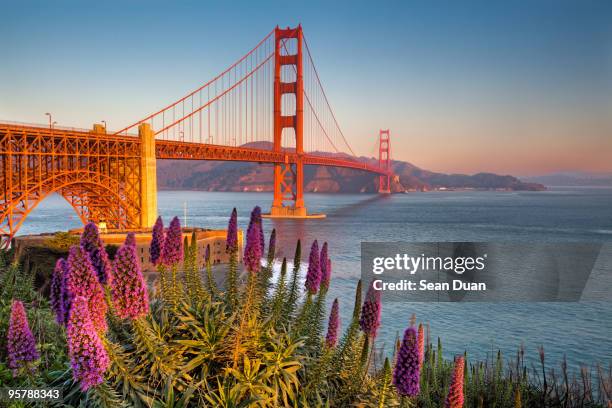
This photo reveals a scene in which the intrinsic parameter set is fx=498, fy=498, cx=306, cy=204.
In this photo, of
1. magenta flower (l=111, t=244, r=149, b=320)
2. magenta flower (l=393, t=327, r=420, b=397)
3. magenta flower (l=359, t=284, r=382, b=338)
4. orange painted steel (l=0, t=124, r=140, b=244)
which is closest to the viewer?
magenta flower (l=111, t=244, r=149, b=320)

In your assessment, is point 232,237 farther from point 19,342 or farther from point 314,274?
point 19,342

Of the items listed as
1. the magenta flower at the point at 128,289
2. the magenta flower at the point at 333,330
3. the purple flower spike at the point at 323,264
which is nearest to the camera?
the magenta flower at the point at 128,289

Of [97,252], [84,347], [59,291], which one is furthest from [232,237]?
[84,347]

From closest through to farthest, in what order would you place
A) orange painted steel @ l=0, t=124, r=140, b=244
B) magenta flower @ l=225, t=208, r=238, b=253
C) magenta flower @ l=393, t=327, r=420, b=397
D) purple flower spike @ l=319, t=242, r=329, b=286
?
magenta flower @ l=393, t=327, r=420, b=397
magenta flower @ l=225, t=208, r=238, b=253
purple flower spike @ l=319, t=242, r=329, b=286
orange painted steel @ l=0, t=124, r=140, b=244

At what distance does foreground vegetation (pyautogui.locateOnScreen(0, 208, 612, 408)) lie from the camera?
3994 mm

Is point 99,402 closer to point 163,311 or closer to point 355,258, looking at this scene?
point 163,311

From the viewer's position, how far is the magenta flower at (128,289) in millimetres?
A: 4078

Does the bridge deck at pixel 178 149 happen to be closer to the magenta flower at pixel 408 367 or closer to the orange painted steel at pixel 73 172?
the orange painted steel at pixel 73 172

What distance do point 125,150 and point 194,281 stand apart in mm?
42499

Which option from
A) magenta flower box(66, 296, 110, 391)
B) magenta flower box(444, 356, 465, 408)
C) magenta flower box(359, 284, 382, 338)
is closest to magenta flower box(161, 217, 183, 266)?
magenta flower box(66, 296, 110, 391)

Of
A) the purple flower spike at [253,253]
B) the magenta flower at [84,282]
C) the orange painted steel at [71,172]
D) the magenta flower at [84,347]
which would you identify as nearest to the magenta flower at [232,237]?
the purple flower spike at [253,253]

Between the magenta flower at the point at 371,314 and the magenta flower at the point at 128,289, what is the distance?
2308mm

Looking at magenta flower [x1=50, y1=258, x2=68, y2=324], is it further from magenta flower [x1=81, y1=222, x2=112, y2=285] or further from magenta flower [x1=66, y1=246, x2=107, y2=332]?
magenta flower [x1=81, y1=222, x2=112, y2=285]

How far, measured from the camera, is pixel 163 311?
5398 millimetres
